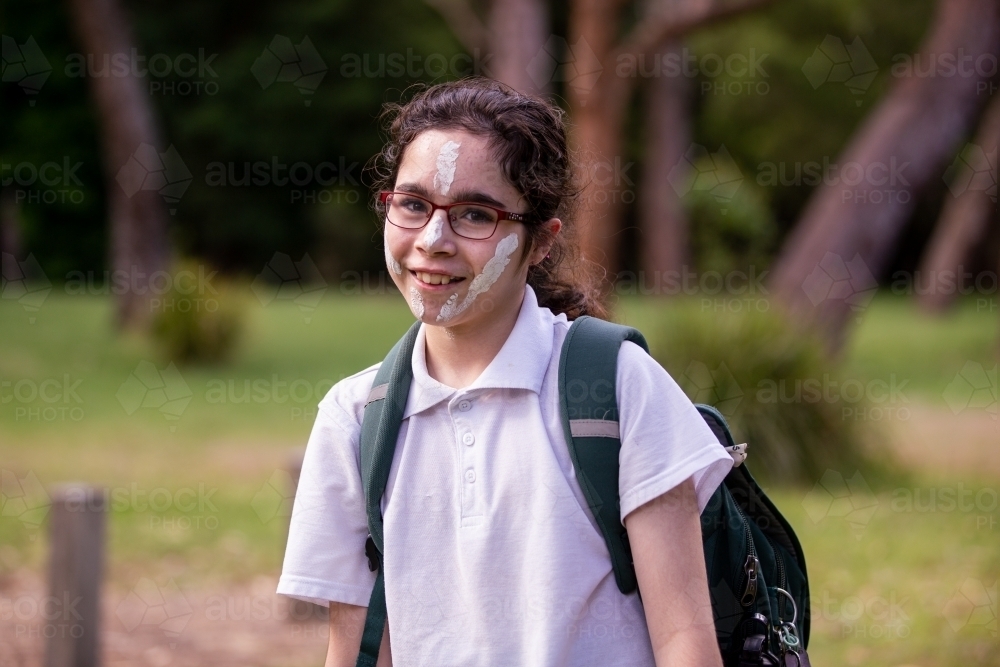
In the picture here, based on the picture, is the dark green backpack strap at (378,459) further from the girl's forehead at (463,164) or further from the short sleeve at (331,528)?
the girl's forehead at (463,164)

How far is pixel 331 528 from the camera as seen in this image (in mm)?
2197

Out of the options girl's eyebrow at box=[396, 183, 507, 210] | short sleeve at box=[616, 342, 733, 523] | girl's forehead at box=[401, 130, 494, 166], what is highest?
girl's forehead at box=[401, 130, 494, 166]

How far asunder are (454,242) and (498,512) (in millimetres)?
501

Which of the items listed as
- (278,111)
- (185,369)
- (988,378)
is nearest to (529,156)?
(185,369)

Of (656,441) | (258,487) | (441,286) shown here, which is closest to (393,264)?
(441,286)

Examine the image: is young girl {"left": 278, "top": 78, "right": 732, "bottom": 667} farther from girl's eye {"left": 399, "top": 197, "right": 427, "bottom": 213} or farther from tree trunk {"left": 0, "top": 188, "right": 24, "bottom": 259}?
tree trunk {"left": 0, "top": 188, "right": 24, "bottom": 259}

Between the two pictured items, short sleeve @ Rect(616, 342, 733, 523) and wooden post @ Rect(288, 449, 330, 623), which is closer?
short sleeve @ Rect(616, 342, 733, 523)

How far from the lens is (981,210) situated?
79.6 feet

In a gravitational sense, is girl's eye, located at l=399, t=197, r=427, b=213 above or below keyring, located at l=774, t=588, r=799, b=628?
above

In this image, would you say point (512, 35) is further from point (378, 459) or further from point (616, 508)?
point (616, 508)

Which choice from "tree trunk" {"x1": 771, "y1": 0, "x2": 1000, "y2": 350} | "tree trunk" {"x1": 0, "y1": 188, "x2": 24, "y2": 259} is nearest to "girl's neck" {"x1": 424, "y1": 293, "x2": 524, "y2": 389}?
"tree trunk" {"x1": 771, "y1": 0, "x2": 1000, "y2": 350}

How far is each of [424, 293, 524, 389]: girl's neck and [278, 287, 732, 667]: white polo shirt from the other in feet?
0.12

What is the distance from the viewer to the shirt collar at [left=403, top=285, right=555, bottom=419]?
212 centimetres

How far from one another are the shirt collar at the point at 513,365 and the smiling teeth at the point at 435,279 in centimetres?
14
